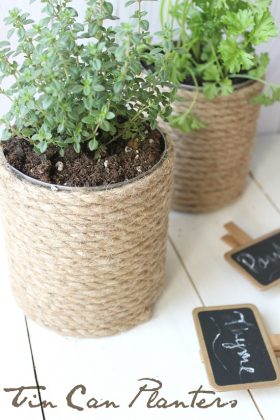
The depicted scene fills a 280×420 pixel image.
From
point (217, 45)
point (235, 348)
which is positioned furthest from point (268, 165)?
point (235, 348)

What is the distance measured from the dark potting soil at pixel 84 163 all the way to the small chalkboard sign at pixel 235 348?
0.96ft

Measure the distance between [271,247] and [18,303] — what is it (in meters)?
0.49

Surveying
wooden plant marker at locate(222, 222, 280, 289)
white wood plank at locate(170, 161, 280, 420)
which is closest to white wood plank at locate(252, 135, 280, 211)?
white wood plank at locate(170, 161, 280, 420)

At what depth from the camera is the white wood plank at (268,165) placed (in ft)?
4.42

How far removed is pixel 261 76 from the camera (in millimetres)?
1154

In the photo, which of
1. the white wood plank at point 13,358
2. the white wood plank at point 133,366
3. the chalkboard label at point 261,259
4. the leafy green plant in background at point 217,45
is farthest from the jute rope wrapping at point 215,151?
the white wood plank at point 13,358

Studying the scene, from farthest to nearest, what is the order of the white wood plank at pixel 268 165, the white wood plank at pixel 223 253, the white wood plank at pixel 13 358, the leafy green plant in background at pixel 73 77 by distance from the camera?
the white wood plank at pixel 268 165
the white wood plank at pixel 223 253
the white wood plank at pixel 13 358
the leafy green plant in background at pixel 73 77

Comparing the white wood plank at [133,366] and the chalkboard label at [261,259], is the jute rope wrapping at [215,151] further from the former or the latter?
the white wood plank at [133,366]

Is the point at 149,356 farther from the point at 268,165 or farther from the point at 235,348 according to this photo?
the point at 268,165

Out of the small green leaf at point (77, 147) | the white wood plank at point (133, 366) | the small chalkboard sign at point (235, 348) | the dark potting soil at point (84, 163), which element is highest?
the small green leaf at point (77, 147)

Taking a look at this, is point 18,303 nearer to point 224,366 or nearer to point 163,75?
Answer: point 224,366

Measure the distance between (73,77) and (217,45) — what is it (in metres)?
0.42

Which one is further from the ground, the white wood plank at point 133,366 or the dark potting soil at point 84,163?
the dark potting soil at point 84,163

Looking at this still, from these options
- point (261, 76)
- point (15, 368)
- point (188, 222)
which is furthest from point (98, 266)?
point (261, 76)
